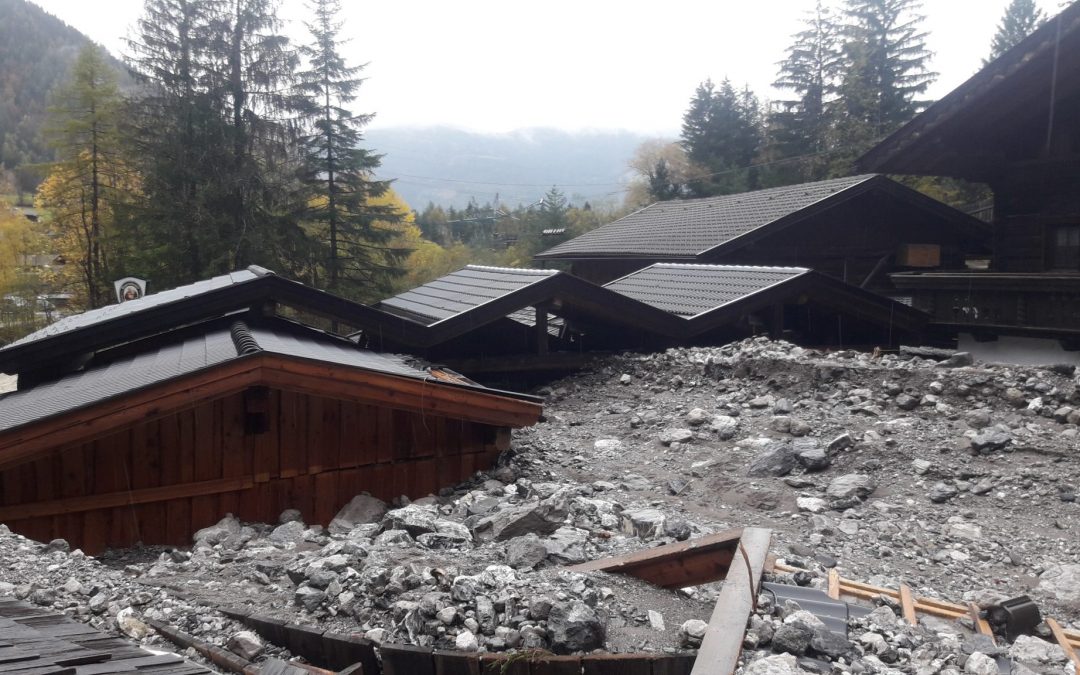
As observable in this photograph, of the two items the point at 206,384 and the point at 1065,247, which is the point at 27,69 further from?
the point at 1065,247

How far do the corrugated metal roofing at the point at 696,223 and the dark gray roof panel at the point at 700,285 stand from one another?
3424mm

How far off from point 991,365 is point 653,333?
5666 millimetres

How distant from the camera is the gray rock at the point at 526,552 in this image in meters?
5.33

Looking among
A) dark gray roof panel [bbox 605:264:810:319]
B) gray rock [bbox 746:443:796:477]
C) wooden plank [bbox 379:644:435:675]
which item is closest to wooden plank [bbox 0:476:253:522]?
wooden plank [bbox 379:644:435:675]

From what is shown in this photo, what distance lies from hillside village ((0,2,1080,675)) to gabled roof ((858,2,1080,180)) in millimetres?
52

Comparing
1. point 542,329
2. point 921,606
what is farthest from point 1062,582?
point 542,329

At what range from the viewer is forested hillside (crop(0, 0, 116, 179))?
10775cm

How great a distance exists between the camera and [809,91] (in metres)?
52.7

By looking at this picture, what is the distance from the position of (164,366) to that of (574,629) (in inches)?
225

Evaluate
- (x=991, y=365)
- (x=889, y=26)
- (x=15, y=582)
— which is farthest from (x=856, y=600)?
(x=889, y=26)

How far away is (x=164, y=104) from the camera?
31969mm

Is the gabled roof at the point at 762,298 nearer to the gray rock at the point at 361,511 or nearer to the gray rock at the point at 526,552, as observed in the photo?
the gray rock at the point at 361,511

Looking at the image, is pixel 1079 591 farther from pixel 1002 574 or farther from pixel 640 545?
pixel 640 545

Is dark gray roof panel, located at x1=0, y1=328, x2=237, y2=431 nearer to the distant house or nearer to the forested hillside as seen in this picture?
the distant house
